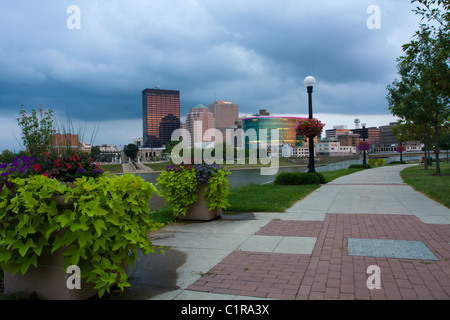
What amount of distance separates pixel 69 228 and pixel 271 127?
165 m

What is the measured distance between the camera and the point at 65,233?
131 inches

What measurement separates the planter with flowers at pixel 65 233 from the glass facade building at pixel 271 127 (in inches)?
6347

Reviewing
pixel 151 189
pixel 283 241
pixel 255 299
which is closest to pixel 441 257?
pixel 283 241

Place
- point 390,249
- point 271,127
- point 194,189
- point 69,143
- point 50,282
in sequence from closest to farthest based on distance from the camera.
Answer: point 50,282, point 69,143, point 390,249, point 194,189, point 271,127

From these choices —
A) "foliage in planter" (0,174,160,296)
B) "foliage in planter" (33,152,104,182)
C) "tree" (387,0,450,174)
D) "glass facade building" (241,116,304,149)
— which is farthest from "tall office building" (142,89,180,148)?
"foliage in planter" (0,174,160,296)

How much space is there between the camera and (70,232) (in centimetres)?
325

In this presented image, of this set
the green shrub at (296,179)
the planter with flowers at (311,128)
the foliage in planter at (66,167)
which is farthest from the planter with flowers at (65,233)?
the planter with flowers at (311,128)

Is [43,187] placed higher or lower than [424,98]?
lower

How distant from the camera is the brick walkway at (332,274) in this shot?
3.65m

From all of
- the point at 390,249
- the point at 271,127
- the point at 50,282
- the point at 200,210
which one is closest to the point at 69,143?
the point at 50,282

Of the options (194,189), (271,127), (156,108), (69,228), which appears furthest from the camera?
(271,127)

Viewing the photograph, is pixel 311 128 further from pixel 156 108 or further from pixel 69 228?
pixel 156 108
